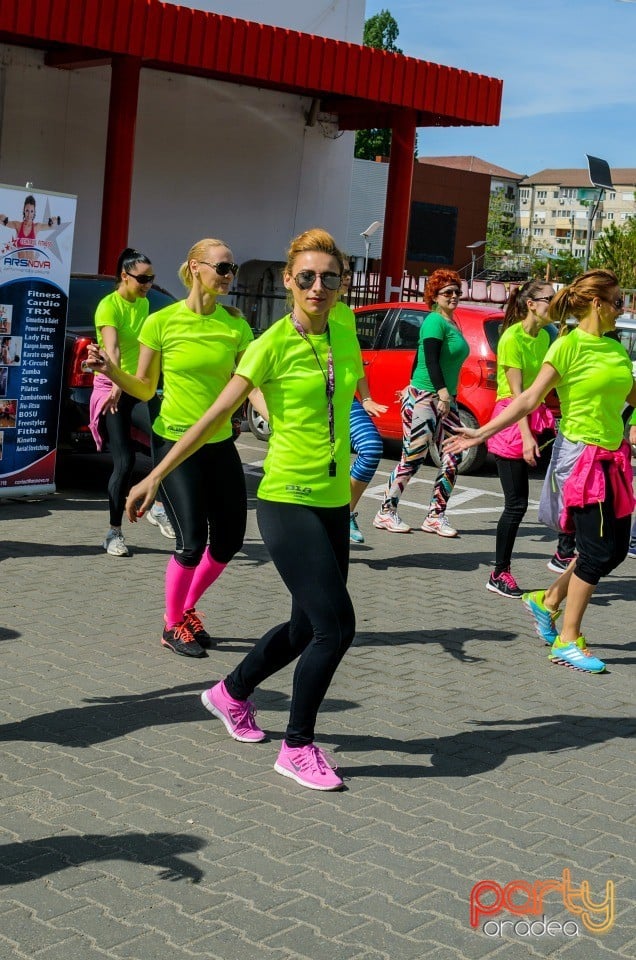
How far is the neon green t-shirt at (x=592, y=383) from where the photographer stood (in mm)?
6457

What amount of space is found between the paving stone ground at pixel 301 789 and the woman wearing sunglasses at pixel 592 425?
66cm

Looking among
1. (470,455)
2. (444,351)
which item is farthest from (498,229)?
(444,351)

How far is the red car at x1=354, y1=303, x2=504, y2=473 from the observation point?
44.2ft

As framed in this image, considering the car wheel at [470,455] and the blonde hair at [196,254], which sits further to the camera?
the car wheel at [470,455]

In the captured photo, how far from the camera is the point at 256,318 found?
2233 cm

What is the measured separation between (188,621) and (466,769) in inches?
75.4

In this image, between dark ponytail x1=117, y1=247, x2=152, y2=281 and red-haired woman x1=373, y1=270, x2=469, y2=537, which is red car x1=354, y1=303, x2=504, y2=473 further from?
dark ponytail x1=117, y1=247, x2=152, y2=281

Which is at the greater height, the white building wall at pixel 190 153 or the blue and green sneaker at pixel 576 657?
the white building wall at pixel 190 153

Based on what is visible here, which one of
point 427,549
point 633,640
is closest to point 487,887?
point 633,640

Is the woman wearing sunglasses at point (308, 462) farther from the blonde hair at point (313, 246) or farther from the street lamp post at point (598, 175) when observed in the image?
the street lamp post at point (598, 175)

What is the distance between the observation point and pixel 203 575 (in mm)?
6484

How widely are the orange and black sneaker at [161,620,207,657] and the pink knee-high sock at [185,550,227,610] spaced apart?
0.39 feet

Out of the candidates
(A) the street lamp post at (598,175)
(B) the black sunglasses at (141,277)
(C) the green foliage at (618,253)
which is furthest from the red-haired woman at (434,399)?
(C) the green foliage at (618,253)

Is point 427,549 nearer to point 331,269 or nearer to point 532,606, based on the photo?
point 532,606
